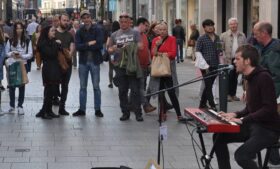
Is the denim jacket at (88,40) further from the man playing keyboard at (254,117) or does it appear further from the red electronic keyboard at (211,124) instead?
the man playing keyboard at (254,117)

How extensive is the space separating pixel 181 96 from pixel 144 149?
21.6 feet

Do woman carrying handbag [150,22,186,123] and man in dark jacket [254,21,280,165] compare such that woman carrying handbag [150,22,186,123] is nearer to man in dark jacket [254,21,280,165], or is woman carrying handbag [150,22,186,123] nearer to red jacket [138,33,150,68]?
red jacket [138,33,150,68]

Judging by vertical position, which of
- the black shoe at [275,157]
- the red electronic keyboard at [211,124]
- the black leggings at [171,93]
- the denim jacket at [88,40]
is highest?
the denim jacket at [88,40]

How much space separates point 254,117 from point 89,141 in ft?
12.8

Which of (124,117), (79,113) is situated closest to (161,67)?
(124,117)

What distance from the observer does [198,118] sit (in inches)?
252

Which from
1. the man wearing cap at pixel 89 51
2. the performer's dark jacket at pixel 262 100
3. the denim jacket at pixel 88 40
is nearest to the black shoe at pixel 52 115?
the man wearing cap at pixel 89 51

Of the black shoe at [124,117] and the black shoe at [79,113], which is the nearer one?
the black shoe at [124,117]

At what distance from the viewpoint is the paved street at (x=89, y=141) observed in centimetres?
833

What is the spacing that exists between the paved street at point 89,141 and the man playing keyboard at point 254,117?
161 cm

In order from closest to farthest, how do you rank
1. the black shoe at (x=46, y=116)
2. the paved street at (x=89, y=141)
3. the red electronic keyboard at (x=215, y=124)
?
the red electronic keyboard at (x=215, y=124), the paved street at (x=89, y=141), the black shoe at (x=46, y=116)

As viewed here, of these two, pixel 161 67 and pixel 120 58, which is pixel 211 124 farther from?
pixel 120 58

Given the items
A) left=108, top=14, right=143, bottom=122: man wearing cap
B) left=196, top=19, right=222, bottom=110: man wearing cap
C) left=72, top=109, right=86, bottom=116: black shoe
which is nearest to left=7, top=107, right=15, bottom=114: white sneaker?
left=72, top=109, right=86, bottom=116: black shoe

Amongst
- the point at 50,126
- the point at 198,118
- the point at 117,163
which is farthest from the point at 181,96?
the point at 198,118
